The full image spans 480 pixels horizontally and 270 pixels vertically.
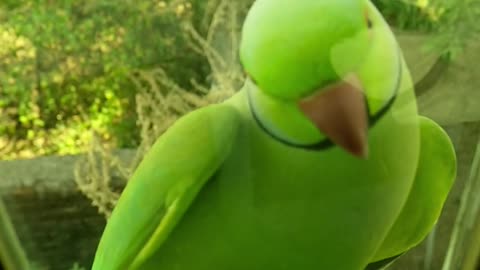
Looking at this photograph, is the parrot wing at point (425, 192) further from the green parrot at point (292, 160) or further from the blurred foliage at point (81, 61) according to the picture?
the blurred foliage at point (81, 61)

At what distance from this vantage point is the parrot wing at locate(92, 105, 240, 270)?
302mm

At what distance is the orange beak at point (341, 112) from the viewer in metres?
0.27

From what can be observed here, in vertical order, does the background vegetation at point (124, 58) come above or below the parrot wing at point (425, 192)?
above

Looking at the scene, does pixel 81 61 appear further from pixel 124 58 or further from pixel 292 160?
pixel 292 160

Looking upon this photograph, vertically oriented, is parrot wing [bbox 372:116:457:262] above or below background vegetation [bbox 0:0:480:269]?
below

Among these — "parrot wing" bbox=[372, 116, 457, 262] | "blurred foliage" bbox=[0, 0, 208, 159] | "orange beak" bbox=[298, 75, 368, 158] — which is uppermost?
"orange beak" bbox=[298, 75, 368, 158]

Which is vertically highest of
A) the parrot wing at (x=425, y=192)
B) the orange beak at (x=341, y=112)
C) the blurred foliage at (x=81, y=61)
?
the orange beak at (x=341, y=112)

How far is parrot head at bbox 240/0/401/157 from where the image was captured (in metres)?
0.26

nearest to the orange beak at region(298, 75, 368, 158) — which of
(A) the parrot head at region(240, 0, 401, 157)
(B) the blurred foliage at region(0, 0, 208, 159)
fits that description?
(A) the parrot head at region(240, 0, 401, 157)

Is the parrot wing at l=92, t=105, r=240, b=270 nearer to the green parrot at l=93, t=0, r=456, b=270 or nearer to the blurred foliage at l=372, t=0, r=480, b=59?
the green parrot at l=93, t=0, r=456, b=270

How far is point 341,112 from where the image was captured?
28cm

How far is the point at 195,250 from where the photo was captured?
13.1 inches

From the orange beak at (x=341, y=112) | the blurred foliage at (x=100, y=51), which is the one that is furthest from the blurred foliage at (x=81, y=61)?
the orange beak at (x=341, y=112)

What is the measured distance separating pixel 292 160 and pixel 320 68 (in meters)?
0.05
